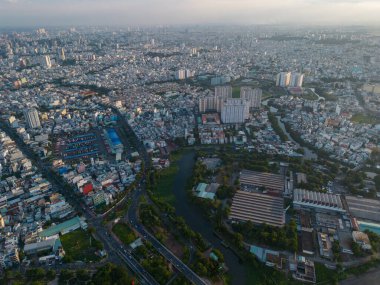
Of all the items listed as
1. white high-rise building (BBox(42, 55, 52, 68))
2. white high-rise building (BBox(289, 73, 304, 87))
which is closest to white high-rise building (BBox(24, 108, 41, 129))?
white high-rise building (BBox(42, 55, 52, 68))

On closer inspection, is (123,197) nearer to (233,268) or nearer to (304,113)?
(233,268)

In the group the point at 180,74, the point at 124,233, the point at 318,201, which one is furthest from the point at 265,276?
the point at 180,74

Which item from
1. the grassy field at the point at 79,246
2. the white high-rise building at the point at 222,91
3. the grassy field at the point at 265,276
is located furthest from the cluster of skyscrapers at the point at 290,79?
the grassy field at the point at 79,246

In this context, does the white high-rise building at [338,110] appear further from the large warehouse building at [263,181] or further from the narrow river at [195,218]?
the narrow river at [195,218]

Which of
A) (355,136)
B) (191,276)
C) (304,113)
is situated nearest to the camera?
(191,276)

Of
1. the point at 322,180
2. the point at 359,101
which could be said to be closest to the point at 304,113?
the point at 359,101

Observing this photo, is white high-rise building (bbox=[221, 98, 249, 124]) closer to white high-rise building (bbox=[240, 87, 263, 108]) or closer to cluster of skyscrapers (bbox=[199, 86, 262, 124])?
cluster of skyscrapers (bbox=[199, 86, 262, 124])
